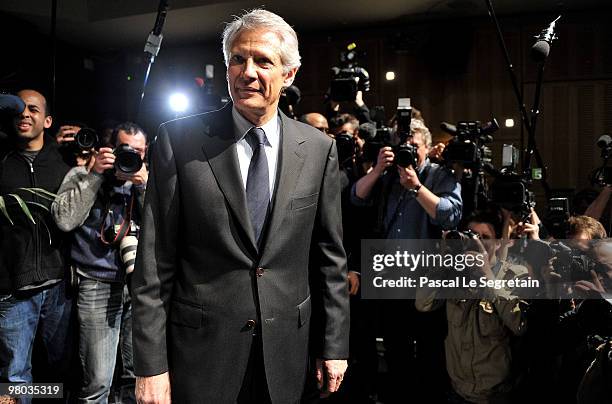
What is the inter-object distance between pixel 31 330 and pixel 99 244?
44cm

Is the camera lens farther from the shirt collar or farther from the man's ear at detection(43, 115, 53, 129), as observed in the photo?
the shirt collar

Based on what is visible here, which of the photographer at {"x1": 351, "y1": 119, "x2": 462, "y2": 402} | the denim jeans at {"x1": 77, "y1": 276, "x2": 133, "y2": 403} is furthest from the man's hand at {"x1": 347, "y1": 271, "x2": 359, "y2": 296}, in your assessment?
the denim jeans at {"x1": 77, "y1": 276, "x2": 133, "y2": 403}

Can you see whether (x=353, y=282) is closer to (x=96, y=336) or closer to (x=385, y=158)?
(x=385, y=158)

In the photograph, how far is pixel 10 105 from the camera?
154 centimetres

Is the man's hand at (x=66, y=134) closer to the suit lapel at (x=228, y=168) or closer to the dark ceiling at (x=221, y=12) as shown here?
the suit lapel at (x=228, y=168)

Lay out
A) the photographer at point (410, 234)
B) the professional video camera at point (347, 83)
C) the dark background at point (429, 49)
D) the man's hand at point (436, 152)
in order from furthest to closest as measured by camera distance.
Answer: the dark background at point (429, 49) → the man's hand at point (436, 152) → the professional video camera at point (347, 83) → the photographer at point (410, 234)

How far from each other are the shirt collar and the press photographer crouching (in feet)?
3.04

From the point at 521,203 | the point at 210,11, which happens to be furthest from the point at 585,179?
the point at 210,11

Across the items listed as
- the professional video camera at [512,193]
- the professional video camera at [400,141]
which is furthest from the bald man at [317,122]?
the professional video camera at [512,193]

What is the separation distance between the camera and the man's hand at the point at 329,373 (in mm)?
1354

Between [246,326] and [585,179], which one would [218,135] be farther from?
[585,179]

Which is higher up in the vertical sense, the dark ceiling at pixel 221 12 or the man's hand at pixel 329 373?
the dark ceiling at pixel 221 12

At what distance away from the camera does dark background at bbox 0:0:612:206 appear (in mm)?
5047

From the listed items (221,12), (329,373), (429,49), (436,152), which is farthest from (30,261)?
(429,49)
